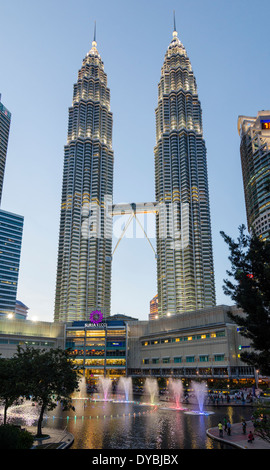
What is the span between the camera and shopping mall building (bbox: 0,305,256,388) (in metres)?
99.1

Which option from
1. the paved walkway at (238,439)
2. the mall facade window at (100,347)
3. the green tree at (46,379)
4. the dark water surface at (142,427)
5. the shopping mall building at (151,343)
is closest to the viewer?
the paved walkway at (238,439)

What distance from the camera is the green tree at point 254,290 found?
32.2m

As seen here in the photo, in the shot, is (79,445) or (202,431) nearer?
(79,445)

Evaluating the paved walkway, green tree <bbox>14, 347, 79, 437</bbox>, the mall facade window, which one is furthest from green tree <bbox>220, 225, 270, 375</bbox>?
the mall facade window

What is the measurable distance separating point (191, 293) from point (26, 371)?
160m

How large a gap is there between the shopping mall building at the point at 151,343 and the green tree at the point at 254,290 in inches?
2403

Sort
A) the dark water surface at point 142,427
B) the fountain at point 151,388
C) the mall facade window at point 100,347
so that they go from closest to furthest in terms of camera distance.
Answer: the dark water surface at point 142,427, the fountain at point 151,388, the mall facade window at point 100,347

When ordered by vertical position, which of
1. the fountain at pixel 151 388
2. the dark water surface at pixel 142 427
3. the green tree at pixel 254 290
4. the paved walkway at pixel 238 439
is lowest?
the fountain at pixel 151 388

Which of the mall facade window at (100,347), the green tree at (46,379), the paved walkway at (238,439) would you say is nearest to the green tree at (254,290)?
the paved walkway at (238,439)

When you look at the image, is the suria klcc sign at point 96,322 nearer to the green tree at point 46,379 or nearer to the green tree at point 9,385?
the green tree at point 46,379

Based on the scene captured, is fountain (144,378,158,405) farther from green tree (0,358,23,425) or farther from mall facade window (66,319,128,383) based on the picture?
green tree (0,358,23,425)
